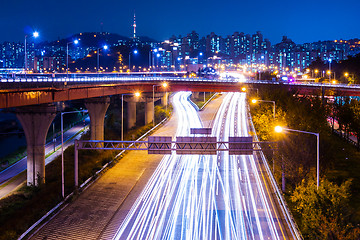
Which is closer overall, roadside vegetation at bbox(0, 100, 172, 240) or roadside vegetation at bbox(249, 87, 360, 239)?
roadside vegetation at bbox(249, 87, 360, 239)

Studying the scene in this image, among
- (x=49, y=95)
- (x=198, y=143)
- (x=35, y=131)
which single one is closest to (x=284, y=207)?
(x=198, y=143)

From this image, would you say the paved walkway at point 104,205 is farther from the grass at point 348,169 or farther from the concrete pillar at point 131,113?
the concrete pillar at point 131,113

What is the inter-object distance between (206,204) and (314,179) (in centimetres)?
819

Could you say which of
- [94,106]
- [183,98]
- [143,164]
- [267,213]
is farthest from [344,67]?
[267,213]

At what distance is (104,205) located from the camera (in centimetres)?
2823

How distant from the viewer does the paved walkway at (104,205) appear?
23422 millimetres

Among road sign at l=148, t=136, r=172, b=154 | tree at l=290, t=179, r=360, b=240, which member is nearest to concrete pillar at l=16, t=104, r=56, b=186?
road sign at l=148, t=136, r=172, b=154

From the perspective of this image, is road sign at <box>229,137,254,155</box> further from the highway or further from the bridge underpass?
the bridge underpass

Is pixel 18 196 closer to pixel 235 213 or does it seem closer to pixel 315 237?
pixel 235 213

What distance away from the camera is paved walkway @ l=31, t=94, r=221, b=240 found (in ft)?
76.8

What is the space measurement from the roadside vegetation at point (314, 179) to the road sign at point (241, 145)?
2.02 meters

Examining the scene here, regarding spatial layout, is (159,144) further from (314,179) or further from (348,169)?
(348,169)

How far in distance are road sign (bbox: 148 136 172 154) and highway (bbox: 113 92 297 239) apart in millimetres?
2554

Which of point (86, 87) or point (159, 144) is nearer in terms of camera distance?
point (159, 144)
